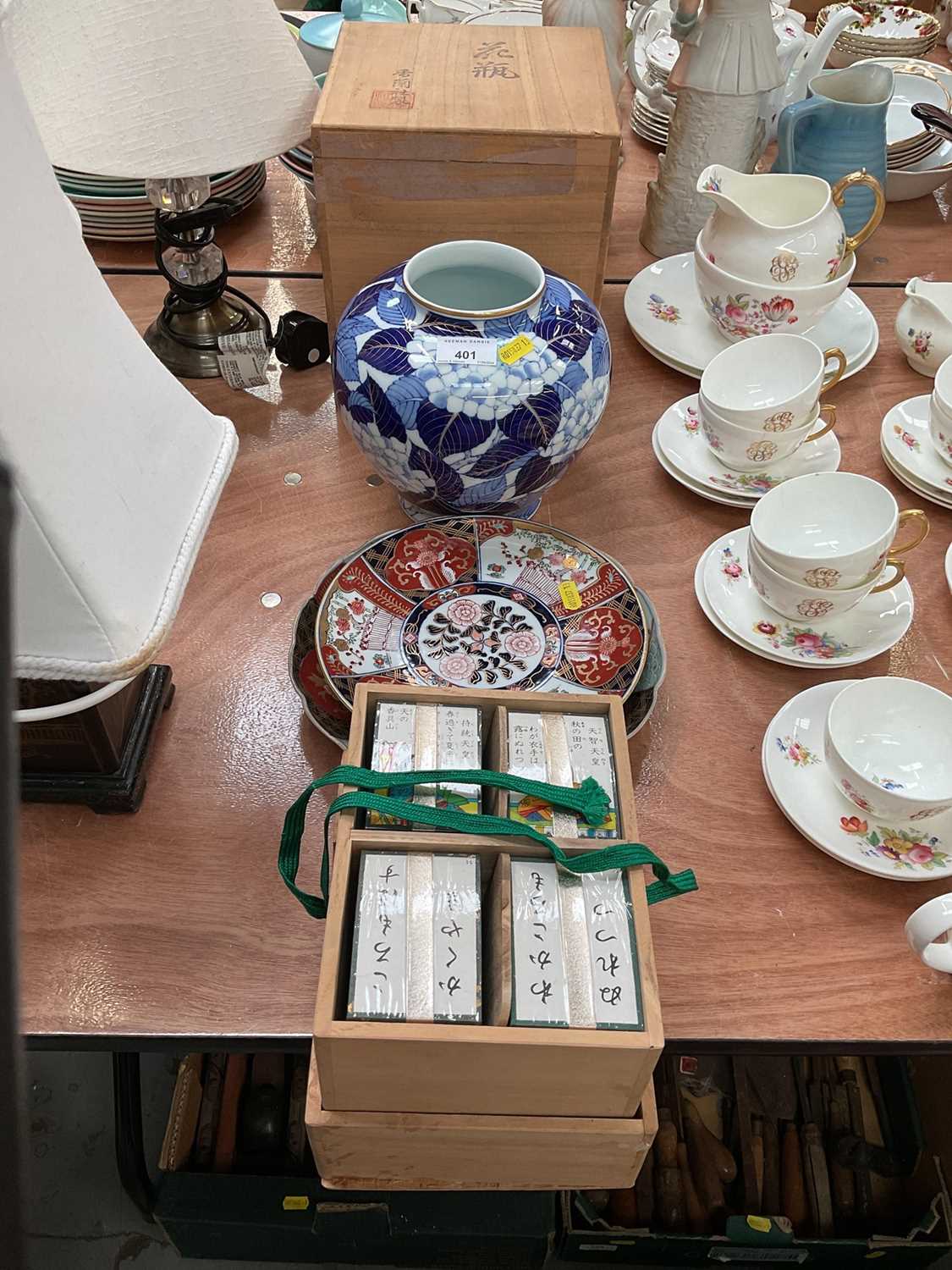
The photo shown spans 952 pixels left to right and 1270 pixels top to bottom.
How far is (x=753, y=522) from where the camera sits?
0.91 m

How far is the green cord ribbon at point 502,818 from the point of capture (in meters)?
0.58

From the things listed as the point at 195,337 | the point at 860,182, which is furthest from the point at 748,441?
the point at 195,337

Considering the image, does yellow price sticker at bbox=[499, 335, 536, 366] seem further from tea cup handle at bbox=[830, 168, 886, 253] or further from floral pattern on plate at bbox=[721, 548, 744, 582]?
tea cup handle at bbox=[830, 168, 886, 253]

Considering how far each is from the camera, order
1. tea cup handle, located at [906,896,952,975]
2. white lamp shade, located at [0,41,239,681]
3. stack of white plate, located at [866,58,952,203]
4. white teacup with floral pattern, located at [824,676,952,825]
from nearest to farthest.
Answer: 1. white lamp shade, located at [0,41,239,681]
2. tea cup handle, located at [906,896,952,975]
3. white teacup with floral pattern, located at [824,676,952,825]
4. stack of white plate, located at [866,58,952,203]

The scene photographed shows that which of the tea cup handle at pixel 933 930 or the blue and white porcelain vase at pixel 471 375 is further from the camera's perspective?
the blue and white porcelain vase at pixel 471 375

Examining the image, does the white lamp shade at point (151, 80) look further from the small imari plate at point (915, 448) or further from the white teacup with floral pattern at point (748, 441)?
the small imari plate at point (915, 448)

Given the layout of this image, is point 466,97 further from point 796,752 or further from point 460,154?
point 796,752

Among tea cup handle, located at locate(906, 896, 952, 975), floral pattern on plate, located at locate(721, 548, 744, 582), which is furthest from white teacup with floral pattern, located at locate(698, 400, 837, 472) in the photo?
tea cup handle, located at locate(906, 896, 952, 975)

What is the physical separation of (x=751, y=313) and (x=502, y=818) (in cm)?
77

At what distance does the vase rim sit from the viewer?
89 centimetres

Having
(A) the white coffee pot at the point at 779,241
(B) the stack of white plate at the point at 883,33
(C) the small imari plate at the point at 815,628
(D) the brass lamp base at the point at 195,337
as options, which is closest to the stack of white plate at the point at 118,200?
(D) the brass lamp base at the point at 195,337

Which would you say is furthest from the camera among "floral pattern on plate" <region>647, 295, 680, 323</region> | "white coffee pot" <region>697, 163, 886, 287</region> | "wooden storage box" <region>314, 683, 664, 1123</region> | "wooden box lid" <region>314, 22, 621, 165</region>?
"floral pattern on plate" <region>647, 295, 680, 323</region>

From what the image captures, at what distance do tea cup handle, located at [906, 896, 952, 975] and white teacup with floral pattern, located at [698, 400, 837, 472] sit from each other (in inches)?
19.4

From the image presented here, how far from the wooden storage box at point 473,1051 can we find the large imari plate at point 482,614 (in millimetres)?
220
